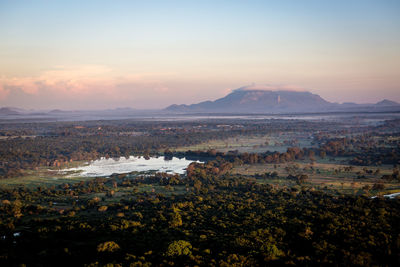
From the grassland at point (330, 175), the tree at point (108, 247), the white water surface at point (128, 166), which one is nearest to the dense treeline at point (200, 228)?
the tree at point (108, 247)

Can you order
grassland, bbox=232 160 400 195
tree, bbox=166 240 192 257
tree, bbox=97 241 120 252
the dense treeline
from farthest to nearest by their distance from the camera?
grassland, bbox=232 160 400 195, tree, bbox=97 241 120 252, tree, bbox=166 240 192 257, the dense treeline

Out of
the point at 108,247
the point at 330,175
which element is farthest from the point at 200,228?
the point at 330,175

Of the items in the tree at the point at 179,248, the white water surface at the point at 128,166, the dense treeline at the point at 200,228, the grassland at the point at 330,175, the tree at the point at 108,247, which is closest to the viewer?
the dense treeline at the point at 200,228

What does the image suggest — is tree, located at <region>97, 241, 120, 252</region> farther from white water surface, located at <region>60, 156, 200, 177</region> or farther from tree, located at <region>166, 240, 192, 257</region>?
white water surface, located at <region>60, 156, 200, 177</region>

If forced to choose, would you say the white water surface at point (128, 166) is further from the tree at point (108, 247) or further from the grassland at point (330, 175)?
the tree at point (108, 247)

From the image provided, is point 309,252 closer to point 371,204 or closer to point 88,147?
point 371,204

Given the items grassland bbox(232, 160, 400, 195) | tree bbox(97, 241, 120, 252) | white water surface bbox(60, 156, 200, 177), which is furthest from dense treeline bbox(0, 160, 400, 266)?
white water surface bbox(60, 156, 200, 177)

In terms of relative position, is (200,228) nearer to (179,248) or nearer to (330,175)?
(179,248)
